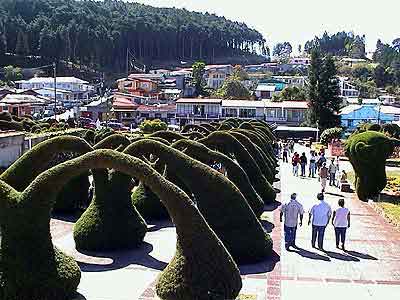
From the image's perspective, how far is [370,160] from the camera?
952 inches

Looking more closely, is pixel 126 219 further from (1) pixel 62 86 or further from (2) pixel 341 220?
(1) pixel 62 86

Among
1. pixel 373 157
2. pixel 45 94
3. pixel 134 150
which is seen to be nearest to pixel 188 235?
pixel 134 150

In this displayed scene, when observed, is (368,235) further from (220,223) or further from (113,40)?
(113,40)

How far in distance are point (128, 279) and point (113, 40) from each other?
406ft

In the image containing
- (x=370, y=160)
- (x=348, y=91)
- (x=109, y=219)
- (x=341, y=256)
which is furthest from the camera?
(x=348, y=91)

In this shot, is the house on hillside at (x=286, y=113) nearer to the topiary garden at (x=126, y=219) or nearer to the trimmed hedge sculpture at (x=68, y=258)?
the topiary garden at (x=126, y=219)

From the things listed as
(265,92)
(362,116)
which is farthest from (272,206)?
(265,92)

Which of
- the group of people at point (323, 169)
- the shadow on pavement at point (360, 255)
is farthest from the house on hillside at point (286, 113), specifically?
the shadow on pavement at point (360, 255)

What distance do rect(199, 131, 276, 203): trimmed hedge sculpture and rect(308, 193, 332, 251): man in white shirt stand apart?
509 centimetres

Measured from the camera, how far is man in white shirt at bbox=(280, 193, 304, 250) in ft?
51.9

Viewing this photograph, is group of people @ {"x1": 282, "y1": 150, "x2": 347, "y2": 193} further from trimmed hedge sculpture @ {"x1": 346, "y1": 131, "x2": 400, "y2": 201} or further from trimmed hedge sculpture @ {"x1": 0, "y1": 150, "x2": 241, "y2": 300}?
trimmed hedge sculpture @ {"x1": 0, "y1": 150, "x2": 241, "y2": 300}

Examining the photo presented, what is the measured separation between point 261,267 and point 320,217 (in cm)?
254

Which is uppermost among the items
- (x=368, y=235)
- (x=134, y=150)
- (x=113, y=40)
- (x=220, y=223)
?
(x=113, y=40)

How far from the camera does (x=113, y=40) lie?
133 m
